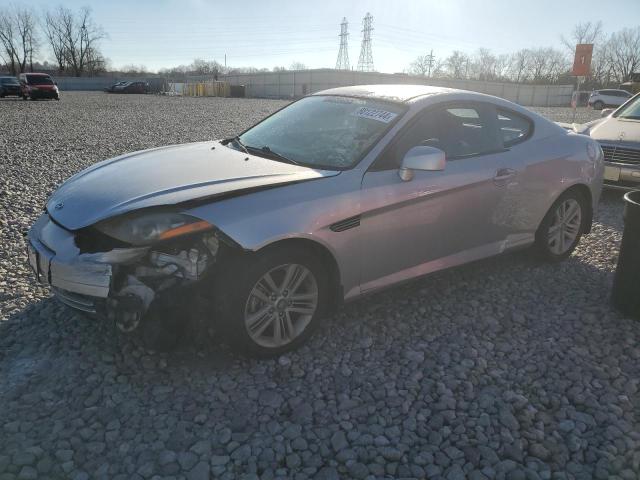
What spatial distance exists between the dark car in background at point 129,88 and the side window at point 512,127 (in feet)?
183

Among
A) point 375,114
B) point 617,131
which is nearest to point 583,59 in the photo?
point 617,131

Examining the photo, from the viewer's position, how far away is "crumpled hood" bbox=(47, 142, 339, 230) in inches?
115

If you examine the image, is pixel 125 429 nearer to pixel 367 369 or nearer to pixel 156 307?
pixel 156 307

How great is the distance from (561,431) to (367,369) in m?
1.08

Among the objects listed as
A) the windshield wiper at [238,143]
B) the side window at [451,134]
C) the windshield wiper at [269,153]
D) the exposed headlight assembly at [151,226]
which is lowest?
the exposed headlight assembly at [151,226]

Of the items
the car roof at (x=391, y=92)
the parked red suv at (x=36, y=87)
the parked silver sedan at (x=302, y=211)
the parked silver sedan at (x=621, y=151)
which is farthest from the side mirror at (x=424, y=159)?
the parked red suv at (x=36, y=87)

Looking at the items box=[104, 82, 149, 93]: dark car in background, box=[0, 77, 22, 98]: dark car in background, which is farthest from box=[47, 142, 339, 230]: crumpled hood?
box=[104, 82, 149, 93]: dark car in background

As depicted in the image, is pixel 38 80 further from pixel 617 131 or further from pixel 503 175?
pixel 503 175

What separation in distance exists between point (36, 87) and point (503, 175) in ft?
113

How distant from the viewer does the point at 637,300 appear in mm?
3738

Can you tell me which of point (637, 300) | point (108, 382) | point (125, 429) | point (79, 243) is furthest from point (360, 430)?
point (637, 300)

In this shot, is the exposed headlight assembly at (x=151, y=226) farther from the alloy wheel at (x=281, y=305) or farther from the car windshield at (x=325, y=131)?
the car windshield at (x=325, y=131)

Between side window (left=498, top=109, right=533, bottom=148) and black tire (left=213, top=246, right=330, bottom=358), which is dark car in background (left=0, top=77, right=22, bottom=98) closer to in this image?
side window (left=498, top=109, right=533, bottom=148)

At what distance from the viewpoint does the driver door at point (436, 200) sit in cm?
335
